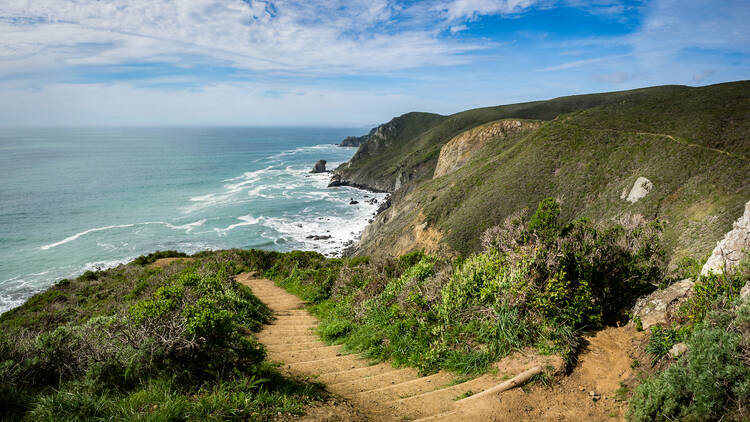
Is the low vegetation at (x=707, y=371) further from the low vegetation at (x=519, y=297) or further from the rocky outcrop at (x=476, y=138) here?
the rocky outcrop at (x=476, y=138)

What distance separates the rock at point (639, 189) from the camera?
1099 inches

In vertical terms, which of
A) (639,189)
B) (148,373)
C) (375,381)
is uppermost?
(639,189)

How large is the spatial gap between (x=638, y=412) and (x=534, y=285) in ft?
7.90

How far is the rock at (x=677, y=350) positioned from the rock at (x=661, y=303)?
31.5 inches

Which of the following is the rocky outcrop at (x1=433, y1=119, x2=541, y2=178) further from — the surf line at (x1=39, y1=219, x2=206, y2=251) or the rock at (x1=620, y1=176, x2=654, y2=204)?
the surf line at (x1=39, y1=219, x2=206, y2=251)

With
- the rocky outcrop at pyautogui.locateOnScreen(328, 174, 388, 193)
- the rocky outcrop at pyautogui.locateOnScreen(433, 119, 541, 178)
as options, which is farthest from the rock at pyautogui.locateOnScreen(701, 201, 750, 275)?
the rocky outcrop at pyautogui.locateOnScreen(328, 174, 388, 193)

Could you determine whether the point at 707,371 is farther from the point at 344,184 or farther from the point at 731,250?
the point at 344,184

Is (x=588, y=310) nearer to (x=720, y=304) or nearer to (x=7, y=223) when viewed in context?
(x=720, y=304)

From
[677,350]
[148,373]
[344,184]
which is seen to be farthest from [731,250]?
[344,184]

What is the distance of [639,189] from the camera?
28297 mm

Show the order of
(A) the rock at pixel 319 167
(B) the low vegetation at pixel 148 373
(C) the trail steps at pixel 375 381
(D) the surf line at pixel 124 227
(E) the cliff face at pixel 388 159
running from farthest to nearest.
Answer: (A) the rock at pixel 319 167
(E) the cliff face at pixel 388 159
(D) the surf line at pixel 124 227
(C) the trail steps at pixel 375 381
(B) the low vegetation at pixel 148 373

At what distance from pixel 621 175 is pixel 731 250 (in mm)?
30846

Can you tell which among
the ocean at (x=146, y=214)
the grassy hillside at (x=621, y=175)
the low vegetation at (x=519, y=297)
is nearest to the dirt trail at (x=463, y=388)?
the low vegetation at (x=519, y=297)

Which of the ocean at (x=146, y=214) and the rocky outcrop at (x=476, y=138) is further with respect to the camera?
the rocky outcrop at (x=476, y=138)
